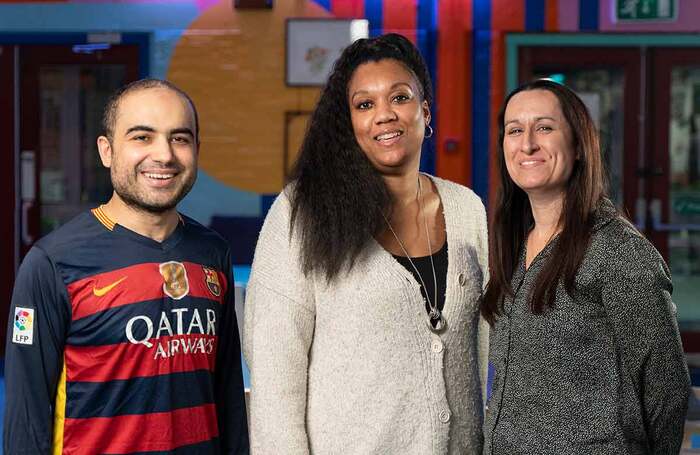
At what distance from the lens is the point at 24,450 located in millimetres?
1791

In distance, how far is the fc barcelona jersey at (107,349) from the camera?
5.88 ft

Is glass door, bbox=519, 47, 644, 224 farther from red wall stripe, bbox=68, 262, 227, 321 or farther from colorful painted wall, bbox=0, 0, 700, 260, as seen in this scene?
red wall stripe, bbox=68, 262, 227, 321

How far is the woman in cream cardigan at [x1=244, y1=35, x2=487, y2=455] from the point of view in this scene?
1.98m

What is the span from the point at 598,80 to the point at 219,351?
480 cm

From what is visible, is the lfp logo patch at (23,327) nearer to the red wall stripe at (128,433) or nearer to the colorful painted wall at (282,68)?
the red wall stripe at (128,433)

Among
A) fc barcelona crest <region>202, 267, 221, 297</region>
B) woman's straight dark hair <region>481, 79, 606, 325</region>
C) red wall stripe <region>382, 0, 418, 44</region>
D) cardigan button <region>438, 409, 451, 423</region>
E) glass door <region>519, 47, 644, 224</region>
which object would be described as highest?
red wall stripe <region>382, 0, 418, 44</region>

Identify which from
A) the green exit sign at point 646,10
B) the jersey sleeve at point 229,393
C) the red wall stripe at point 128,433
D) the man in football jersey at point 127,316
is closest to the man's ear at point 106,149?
the man in football jersey at point 127,316

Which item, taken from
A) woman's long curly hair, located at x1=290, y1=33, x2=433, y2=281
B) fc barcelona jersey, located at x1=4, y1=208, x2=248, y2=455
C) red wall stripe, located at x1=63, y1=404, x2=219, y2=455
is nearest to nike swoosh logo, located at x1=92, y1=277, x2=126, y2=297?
fc barcelona jersey, located at x1=4, y1=208, x2=248, y2=455

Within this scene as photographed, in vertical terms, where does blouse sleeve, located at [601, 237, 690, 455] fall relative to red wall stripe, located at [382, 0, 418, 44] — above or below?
below

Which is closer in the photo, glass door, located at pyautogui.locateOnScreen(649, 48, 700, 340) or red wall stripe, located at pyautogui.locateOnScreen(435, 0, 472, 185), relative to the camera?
red wall stripe, located at pyautogui.locateOnScreen(435, 0, 472, 185)

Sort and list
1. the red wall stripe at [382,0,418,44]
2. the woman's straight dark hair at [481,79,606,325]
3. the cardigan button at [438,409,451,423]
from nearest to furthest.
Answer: the woman's straight dark hair at [481,79,606,325] → the cardigan button at [438,409,451,423] → the red wall stripe at [382,0,418,44]

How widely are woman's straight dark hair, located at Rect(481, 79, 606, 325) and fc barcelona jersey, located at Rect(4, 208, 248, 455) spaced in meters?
0.62

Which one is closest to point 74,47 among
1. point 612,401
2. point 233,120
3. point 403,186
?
point 233,120

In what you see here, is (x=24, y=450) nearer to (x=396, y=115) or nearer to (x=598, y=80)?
(x=396, y=115)
